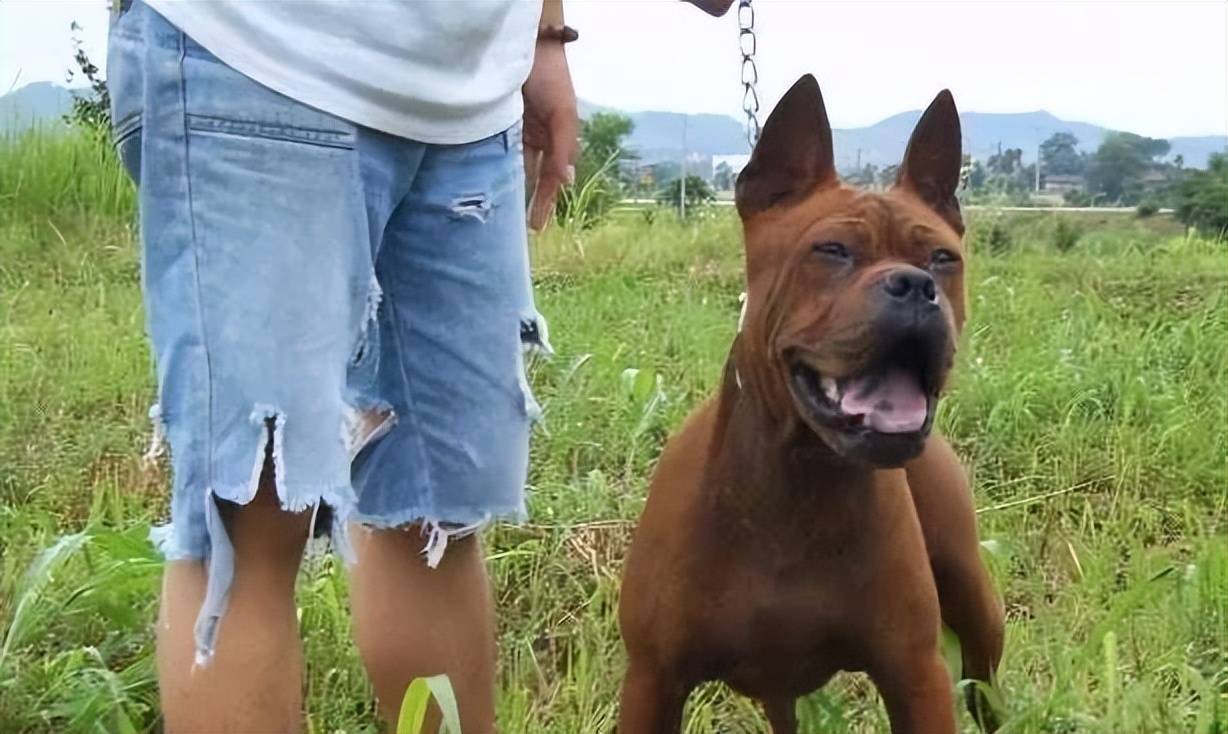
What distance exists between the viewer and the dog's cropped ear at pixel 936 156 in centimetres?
181

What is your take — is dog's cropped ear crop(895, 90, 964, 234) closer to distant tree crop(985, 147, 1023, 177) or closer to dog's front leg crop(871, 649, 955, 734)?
dog's front leg crop(871, 649, 955, 734)

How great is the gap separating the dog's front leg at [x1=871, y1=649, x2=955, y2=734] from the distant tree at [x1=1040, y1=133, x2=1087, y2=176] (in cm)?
613

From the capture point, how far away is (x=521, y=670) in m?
2.41

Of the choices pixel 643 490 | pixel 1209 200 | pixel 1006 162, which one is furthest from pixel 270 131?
pixel 1006 162

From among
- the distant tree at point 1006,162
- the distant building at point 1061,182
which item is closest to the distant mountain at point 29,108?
the distant tree at point 1006,162

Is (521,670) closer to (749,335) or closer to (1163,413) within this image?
(749,335)

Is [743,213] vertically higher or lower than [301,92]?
lower

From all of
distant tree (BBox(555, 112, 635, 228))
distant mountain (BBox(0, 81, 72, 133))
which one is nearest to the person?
distant tree (BBox(555, 112, 635, 228))

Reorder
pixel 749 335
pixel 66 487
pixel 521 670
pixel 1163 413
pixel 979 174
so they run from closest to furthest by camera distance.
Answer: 1. pixel 749 335
2. pixel 521 670
3. pixel 66 487
4. pixel 1163 413
5. pixel 979 174

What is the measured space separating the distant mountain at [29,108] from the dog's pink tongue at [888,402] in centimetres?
513

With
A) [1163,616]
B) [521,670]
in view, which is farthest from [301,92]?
[1163,616]

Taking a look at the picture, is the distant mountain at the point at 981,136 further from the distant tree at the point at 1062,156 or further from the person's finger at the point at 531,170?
the person's finger at the point at 531,170

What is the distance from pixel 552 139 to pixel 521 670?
0.88m

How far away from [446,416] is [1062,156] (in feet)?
21.1
